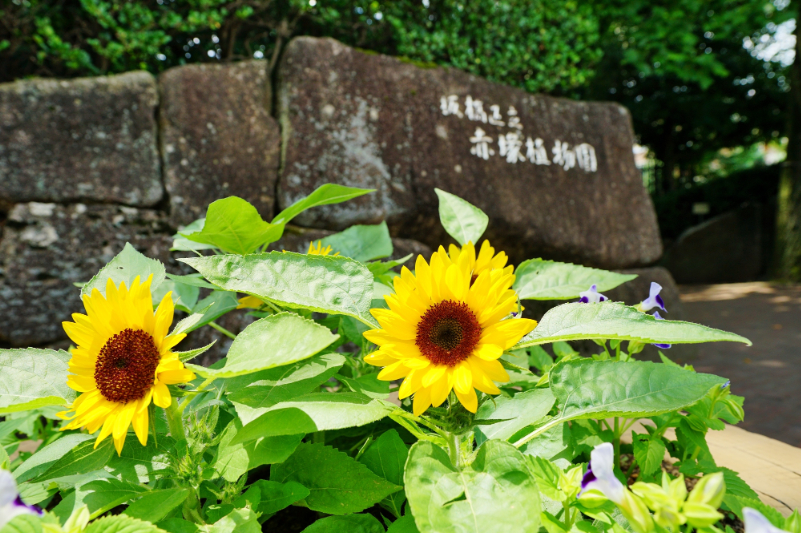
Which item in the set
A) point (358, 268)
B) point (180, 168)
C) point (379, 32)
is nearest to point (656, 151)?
point (379, 32)

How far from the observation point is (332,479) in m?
0.74

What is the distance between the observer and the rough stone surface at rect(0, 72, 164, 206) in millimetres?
2225

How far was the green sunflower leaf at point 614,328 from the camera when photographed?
23.1 inches

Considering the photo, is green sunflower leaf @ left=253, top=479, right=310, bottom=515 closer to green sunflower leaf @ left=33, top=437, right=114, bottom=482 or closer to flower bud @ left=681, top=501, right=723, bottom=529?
green sunflower leaf @ left=33, top=437, right=114, bottom=482

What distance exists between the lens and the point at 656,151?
Result: 14.1 metres

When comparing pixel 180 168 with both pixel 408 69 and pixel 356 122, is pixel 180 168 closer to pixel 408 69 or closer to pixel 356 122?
pixel 356 122

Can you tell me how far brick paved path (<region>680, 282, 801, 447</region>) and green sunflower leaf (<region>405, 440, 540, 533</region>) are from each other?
315 cm

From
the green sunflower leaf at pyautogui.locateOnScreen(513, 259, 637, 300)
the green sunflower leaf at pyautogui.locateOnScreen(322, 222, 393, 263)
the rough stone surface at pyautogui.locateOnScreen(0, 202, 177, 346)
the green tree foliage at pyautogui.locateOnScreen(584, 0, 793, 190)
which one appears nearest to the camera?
the green sunflower leaf at pyautogui.locateOnScreen(513, 259, 637, 300)

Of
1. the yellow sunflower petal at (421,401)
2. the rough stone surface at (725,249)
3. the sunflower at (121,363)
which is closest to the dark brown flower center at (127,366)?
the sunflower at (121,363)

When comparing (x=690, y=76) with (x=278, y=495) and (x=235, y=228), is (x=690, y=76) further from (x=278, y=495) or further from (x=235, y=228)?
(x=278, y=495)

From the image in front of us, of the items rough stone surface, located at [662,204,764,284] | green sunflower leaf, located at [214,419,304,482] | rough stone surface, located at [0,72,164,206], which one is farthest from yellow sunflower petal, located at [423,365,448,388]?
rough stone surface, located at [662,204,764,284]

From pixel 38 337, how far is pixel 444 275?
2375 millimetres

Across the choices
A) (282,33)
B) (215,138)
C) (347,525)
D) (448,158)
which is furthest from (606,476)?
(282,33)

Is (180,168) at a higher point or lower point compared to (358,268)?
higher
